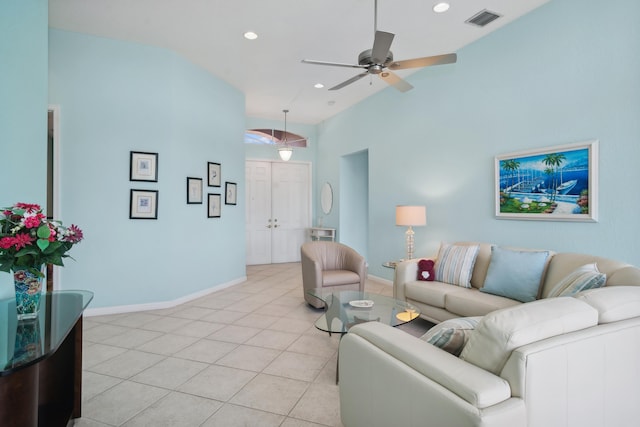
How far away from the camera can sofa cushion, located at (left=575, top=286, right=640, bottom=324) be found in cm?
140

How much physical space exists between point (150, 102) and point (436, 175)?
378cm

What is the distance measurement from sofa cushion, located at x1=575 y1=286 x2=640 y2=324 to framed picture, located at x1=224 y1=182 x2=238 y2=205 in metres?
4.79

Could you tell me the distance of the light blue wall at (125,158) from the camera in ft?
12.6

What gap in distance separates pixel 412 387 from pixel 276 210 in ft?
22.0

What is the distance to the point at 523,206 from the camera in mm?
3426

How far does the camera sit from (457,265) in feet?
11.4

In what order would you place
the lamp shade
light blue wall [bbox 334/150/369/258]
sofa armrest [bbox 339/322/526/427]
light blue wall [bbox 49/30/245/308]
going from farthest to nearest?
1. light blue wall [bbox 334/150/369/258]
2. the lamp shade
3. light blue wall [bbox 49/30/245/308]
4. sofa armrest [bbox 339/322/526/427]

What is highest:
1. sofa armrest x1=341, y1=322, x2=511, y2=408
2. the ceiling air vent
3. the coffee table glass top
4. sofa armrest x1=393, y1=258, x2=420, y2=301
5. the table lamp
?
the ceiling air vent

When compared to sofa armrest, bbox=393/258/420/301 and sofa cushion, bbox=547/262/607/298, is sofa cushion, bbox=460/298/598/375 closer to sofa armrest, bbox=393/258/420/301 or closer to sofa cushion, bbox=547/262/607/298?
sofa cushion, bbox=547/262/607/298

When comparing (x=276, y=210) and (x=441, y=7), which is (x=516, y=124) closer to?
(x=441, y=7)

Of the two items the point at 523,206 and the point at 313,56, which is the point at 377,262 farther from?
the point at 313,56

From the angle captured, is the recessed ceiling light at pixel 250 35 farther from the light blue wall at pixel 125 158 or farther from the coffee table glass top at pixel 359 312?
the coffee table glass top at pixel 359 312

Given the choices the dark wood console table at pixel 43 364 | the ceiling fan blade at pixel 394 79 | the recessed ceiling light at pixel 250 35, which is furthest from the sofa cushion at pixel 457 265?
the recessed ceiling light at pixel 250 35

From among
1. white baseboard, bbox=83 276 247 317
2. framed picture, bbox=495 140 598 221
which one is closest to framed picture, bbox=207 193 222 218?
white baseboard, bbox=83 276 247 317
